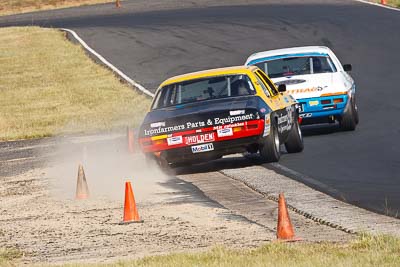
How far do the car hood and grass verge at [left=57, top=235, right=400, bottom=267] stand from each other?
9.50m

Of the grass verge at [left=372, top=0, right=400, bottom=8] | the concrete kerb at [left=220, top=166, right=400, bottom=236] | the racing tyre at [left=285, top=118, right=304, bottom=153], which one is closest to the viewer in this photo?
the concrete kerb at [left=220, top=166, right=400, bottom=236]

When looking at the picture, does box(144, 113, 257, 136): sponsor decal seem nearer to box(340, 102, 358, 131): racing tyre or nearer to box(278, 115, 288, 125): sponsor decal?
box(278, 115, 288, 125): sponsor decal

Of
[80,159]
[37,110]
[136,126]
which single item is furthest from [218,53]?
[80,159]

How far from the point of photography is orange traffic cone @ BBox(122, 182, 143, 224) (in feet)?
43.1

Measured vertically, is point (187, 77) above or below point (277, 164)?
above

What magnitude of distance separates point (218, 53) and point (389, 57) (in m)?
5.62

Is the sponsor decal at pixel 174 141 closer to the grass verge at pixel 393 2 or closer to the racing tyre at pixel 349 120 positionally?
the racing tyre at pixel 349 120

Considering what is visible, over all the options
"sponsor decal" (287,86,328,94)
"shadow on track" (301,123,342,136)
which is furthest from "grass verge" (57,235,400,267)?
"shadow on track" (301,123,342,136)

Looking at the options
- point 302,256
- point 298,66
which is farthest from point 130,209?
point 298,66

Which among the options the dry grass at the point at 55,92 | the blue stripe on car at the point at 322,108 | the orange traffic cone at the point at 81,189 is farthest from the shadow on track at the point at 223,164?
the dry grass at the point at 55,92

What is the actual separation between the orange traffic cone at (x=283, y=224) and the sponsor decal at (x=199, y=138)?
18.4 ft

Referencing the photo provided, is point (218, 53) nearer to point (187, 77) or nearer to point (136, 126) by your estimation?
point (136, 126)

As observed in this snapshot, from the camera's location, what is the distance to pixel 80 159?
21.0m

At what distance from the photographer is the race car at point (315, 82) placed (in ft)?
66.5
